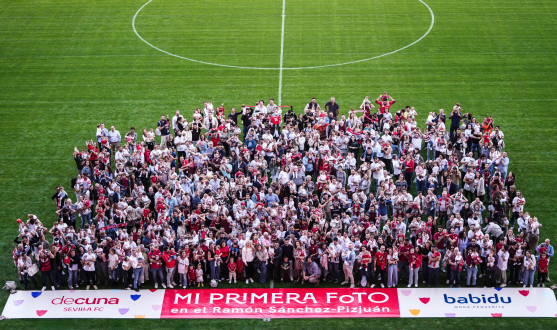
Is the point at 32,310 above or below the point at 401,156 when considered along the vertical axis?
below

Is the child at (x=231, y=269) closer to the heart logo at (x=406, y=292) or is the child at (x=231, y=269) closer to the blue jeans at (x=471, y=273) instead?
the heart logo at (x=406, y=292)

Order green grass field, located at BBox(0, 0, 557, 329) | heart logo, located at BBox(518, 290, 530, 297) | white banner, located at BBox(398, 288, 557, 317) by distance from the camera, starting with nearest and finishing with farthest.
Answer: white banner, located at BBox(398, 288, 557, 317) < heart logo, located at BBox(518, 290, 530, 297) < green grass field, located at BBox(0, 0, 557, 329)

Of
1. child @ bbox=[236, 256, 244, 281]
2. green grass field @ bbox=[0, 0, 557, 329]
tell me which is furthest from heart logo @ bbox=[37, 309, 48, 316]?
child @ bbox=[236, 256, 244, 281]

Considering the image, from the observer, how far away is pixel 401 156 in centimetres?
2506

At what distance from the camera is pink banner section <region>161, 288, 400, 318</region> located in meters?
19.8

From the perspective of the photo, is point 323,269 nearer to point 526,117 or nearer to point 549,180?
point 549,180

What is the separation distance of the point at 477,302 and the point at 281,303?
575 cm

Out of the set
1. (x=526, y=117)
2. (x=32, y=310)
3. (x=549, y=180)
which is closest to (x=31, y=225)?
(x=32, y=310)

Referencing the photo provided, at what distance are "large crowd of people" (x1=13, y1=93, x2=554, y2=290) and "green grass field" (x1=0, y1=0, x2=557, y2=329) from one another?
237cm

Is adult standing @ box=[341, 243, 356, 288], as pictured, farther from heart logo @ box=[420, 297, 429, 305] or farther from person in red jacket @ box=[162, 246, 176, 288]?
person in red jacket @ box=[162, 246, 176, 288]

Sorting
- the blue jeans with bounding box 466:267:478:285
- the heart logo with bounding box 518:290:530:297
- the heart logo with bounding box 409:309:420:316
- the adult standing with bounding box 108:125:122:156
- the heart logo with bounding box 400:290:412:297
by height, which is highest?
the adult standing with bounding box 108:125:122:156

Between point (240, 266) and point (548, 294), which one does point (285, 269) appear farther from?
point (548, 294)

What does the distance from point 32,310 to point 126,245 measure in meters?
Result: 3.30

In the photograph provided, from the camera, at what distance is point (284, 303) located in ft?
66.4
